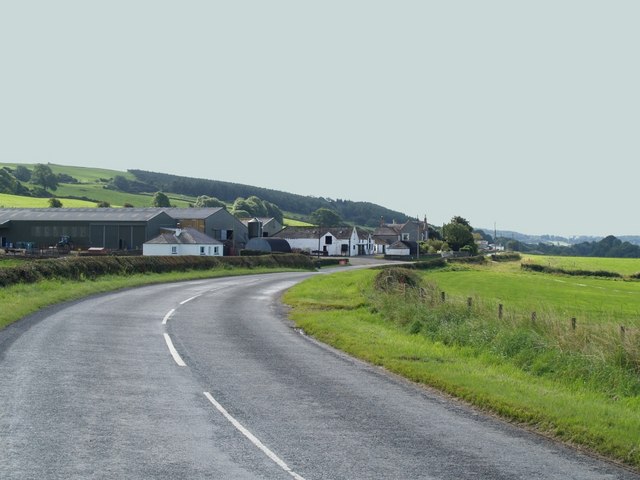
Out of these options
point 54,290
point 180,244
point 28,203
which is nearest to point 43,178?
point 28,203

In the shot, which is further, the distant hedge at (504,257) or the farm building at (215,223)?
the distant hedge at (504,257)

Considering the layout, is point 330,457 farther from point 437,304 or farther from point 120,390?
point 437,304

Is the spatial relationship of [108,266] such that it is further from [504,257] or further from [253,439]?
[504,257]

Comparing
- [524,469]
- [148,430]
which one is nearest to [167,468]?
[148,430]

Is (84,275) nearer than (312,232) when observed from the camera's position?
Yes

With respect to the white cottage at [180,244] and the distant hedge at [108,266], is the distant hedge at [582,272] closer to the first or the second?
the distant hedge at [108,266]

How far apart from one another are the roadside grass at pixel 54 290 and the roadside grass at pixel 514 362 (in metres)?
9.69

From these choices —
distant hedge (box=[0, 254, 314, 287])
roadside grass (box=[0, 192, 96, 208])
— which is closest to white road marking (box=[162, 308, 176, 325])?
distant hedge (box=[0, 254, 314, 287])

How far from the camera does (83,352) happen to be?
16188mm

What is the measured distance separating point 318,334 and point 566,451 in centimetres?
1192

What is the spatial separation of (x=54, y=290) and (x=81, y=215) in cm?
6816

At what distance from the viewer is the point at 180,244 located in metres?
83.8

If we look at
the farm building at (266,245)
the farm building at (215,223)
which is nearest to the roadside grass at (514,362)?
the farm building at (215,223)

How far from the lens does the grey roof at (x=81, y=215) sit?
93.4 m
